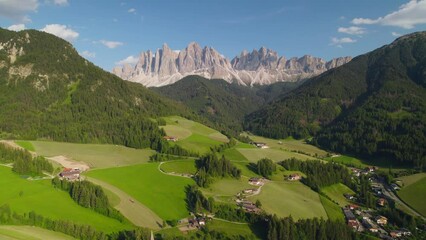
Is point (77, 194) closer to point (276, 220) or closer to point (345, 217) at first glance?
point (276, 220)

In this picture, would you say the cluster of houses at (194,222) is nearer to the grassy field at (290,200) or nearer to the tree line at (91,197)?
the tree line at (91,197)

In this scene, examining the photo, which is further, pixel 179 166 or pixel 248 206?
pixel 179 166

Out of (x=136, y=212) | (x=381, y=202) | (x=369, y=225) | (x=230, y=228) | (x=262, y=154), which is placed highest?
(x=262, y=154)

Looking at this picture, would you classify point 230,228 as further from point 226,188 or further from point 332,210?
point 332,210

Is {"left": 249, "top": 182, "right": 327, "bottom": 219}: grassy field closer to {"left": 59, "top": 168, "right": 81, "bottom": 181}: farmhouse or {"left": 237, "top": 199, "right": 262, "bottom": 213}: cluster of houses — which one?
{"left": 237, "top": 199, "right": 262, "bottom": 213}: cluster of houses

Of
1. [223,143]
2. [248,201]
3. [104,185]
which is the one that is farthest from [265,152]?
[104,185]

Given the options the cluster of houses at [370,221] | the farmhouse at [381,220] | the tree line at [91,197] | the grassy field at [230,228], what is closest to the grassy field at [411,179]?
the cluster of houses at [370,221]

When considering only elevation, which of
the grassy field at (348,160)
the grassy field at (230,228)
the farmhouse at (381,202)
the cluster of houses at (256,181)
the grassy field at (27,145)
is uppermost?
the grassy field at (27,145)

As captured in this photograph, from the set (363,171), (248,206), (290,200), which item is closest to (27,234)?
(248,206)
